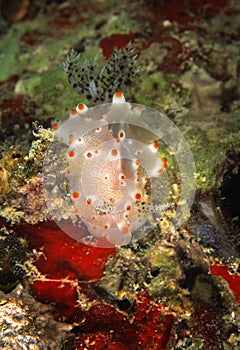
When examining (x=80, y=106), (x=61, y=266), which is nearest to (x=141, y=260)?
(x=61, y=266)

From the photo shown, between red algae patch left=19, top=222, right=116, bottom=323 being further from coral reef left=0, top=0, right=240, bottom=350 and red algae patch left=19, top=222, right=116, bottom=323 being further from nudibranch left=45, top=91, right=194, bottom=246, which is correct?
nudibranch left=45, top=91, right=194, bottom=246

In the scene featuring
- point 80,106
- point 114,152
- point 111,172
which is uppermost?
point 80,106

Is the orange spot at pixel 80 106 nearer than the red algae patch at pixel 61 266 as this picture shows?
No

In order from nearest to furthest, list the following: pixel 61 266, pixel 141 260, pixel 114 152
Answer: pixel 114 152 → pixel 61 266 → pixel 141 260

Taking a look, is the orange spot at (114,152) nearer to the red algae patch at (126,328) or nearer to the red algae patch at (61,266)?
the red algae patch at (61,266)

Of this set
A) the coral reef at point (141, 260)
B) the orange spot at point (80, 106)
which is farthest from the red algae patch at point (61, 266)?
the orange spot at point (80, 106)

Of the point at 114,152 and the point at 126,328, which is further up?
the point at 114,152

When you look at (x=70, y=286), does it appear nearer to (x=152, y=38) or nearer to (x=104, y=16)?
(x=152, y=38)

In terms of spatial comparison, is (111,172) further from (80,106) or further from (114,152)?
(80,106)

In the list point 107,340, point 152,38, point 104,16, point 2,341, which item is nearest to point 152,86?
point 152,38
